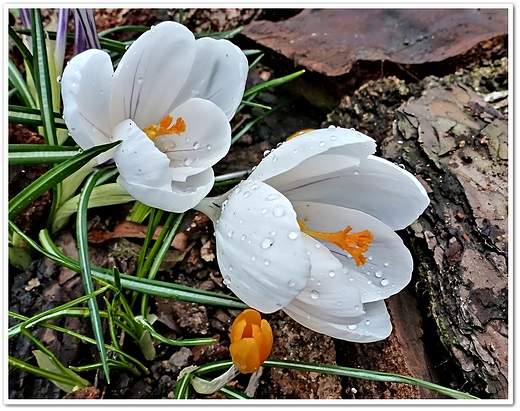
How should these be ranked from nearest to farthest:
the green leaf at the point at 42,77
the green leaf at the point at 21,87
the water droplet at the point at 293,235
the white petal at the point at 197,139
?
the water droplet at the point at 293,235 → the white petal at the point at 197,139 → the green leaf at the point at 42,77 → the green leaf at the point at 21,87

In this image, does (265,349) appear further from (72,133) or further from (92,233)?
(92,233)

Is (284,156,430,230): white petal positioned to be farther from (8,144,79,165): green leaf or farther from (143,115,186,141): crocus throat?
(8,144,79,165): green leaf

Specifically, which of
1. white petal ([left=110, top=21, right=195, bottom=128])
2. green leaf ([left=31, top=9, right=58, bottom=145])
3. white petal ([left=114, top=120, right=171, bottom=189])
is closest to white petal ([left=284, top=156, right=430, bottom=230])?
white petal ([left=114, top=120, right=171, bottom=189])

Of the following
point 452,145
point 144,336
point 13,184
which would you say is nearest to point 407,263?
point 452,145

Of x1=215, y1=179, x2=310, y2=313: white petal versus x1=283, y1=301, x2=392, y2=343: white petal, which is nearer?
x1=215, y1=179, x2=310, y2=313: white petal

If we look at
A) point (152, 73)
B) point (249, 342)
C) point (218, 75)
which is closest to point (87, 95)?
point (152, 73)

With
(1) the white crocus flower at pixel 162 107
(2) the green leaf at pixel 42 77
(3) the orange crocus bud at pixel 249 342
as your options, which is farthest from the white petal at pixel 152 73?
(3) the orange crocus bud at pixel 249 342

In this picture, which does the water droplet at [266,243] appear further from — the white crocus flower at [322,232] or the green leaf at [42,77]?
the green leaf at [42,77]
